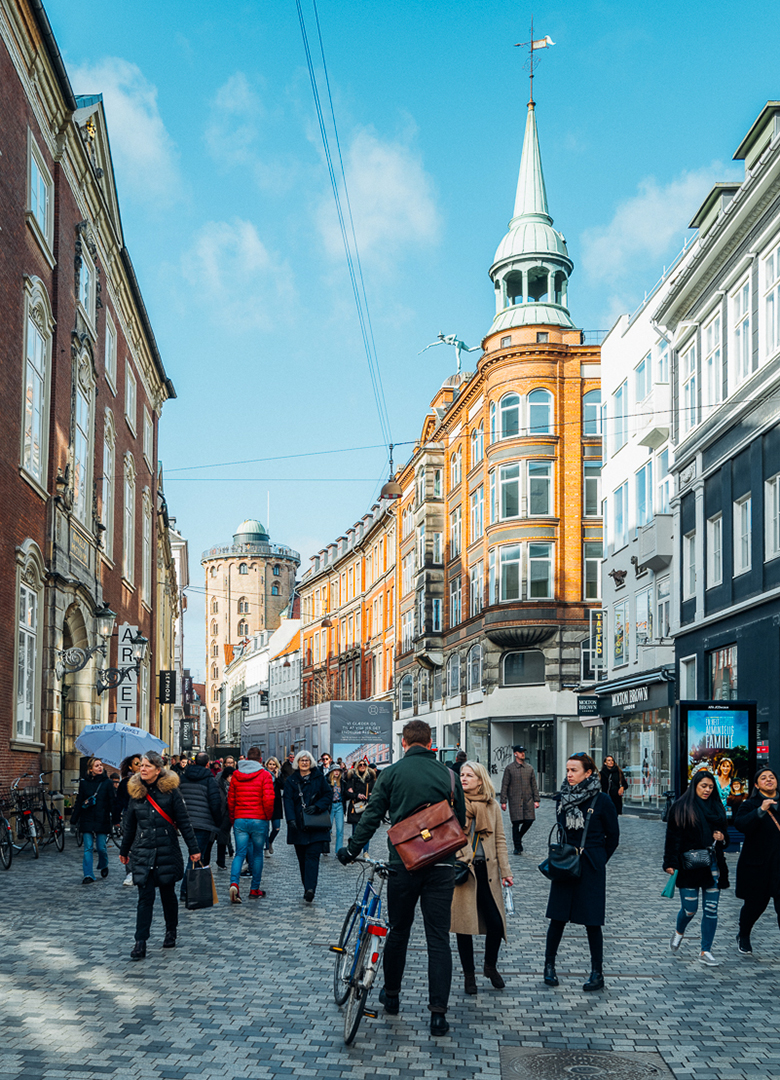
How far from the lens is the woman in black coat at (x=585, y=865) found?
870cm

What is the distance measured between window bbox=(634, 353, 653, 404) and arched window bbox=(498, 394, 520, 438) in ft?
41.0

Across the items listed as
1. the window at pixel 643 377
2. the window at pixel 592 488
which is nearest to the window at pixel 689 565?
the window at pixel 643 377

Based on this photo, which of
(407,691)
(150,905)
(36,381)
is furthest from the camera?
(407,691)

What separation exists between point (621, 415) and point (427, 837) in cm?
3011

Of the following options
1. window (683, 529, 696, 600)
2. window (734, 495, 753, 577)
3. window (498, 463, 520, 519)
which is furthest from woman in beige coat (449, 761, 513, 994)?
window (498, 463, 520, 519)

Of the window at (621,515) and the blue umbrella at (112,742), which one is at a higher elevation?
the window at (621,515)

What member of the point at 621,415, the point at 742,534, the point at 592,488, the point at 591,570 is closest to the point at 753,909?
the point at 742,534

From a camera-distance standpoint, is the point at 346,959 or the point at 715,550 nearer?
the point at 346,959

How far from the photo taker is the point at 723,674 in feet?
85.1

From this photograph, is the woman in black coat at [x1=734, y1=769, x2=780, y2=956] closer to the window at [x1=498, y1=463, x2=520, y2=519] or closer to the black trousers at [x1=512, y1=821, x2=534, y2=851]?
the black trousers at [x1=512, y1=821, x2=534, y2=851]

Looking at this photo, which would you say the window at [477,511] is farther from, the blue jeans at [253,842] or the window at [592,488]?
the blue jeans at [253,842]

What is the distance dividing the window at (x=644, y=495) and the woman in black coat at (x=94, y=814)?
19793mm

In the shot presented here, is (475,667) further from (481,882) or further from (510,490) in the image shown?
(481,882)

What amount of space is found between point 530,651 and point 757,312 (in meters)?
24.0
